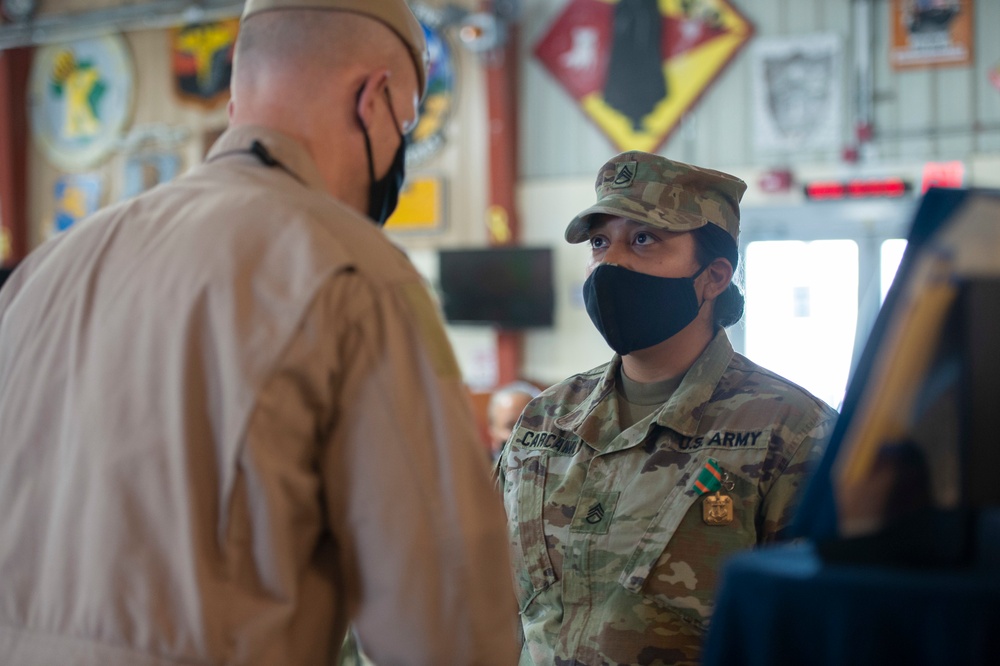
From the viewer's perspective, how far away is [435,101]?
30.6 ft

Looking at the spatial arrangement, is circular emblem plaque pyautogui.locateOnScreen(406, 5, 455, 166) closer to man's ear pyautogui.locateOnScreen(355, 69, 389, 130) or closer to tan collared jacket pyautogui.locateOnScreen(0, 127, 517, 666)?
man's ear pyautogui.locateOnScreen(355, 69, 389, 130)

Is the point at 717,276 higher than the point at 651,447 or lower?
higher

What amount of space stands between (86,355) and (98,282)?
0.10 m

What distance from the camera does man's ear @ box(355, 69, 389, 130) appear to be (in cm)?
144

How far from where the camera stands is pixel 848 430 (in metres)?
1.05

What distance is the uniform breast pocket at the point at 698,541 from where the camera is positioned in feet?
6.15

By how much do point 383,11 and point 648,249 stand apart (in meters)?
0.92

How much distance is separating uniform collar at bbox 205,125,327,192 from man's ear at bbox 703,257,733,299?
1066 mm

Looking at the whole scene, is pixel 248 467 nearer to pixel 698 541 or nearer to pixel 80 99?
pixel 698 541

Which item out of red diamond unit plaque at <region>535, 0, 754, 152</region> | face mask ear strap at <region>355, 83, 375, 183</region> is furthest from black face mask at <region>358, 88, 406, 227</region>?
red diamond unit plaque at <region>535, 0, 754, 152</region>

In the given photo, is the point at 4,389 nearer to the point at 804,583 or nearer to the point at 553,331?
the point at 804,583

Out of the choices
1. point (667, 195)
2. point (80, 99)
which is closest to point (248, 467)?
point (667, 195)

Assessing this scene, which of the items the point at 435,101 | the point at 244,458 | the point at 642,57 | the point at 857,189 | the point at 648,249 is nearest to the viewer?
the point at 244,458

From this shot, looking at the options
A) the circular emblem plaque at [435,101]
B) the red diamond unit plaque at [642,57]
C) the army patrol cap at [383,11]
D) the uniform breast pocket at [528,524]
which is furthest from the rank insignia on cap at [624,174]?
the circular emblem plaque at [435,101]
